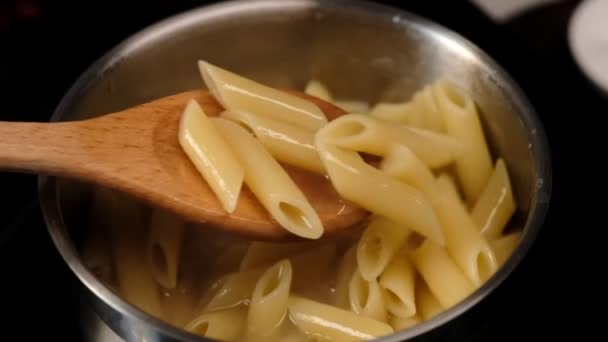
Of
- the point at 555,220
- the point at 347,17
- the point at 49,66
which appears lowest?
the point at 555,220

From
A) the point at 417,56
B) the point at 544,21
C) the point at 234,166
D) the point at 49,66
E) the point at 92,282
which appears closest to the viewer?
the point at 92,282

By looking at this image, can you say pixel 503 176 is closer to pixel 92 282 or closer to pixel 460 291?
pixel 460 291

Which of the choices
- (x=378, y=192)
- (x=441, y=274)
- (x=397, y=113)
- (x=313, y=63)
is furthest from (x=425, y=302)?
(x=313, y=63)

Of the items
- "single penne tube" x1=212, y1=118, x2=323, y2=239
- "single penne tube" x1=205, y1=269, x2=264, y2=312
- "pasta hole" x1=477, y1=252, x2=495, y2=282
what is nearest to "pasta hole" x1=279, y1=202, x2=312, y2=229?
"single penne tube" x1=212, y1=118, x2=323, y2=239

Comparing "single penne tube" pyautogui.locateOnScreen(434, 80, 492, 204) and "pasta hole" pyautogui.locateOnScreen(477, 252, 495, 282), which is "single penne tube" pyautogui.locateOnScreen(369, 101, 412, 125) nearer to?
"single penne tube" pyautogui.locateOnScreen(434, 80, 492, 204)

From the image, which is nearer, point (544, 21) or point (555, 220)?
point (555, 220)

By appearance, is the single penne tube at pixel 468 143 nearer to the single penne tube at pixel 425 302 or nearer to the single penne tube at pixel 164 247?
the single penne tube at pixel 425 302

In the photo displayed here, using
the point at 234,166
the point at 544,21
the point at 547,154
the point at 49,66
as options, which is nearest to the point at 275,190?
the point at 234,166
